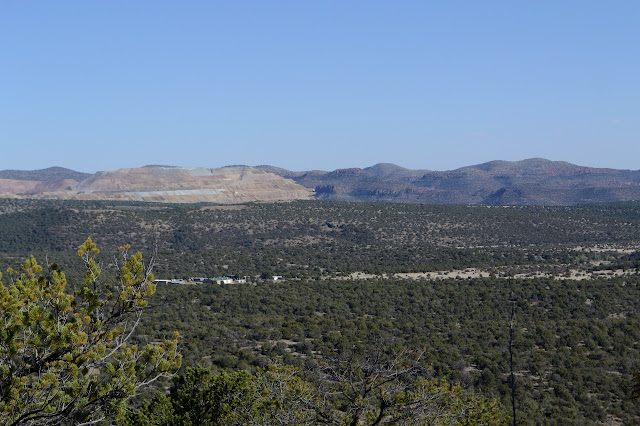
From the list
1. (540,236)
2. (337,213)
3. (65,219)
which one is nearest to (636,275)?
(540,236)

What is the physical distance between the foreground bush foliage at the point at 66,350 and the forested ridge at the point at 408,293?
9469mm

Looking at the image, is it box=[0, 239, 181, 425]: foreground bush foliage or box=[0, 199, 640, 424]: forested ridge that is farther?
box=[0, 199, 640, 424]: forested ridge

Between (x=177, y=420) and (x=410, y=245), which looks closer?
(x=177, y=420)

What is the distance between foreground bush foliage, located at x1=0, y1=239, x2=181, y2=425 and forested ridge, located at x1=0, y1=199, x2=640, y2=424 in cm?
947

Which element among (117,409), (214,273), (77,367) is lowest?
(214,273)

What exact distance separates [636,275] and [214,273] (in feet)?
147

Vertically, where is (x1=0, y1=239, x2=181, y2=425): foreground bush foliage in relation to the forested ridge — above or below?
above

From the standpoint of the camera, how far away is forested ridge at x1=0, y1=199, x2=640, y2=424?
32.6 metres

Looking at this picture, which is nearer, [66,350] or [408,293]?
[66,350]

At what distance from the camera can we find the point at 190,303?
52.1 m

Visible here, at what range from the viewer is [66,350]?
10.4 meters

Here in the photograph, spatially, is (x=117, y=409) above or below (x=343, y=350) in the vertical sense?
above

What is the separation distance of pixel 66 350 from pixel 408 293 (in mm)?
46783

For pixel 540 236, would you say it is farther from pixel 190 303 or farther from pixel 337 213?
pixel 190 303
